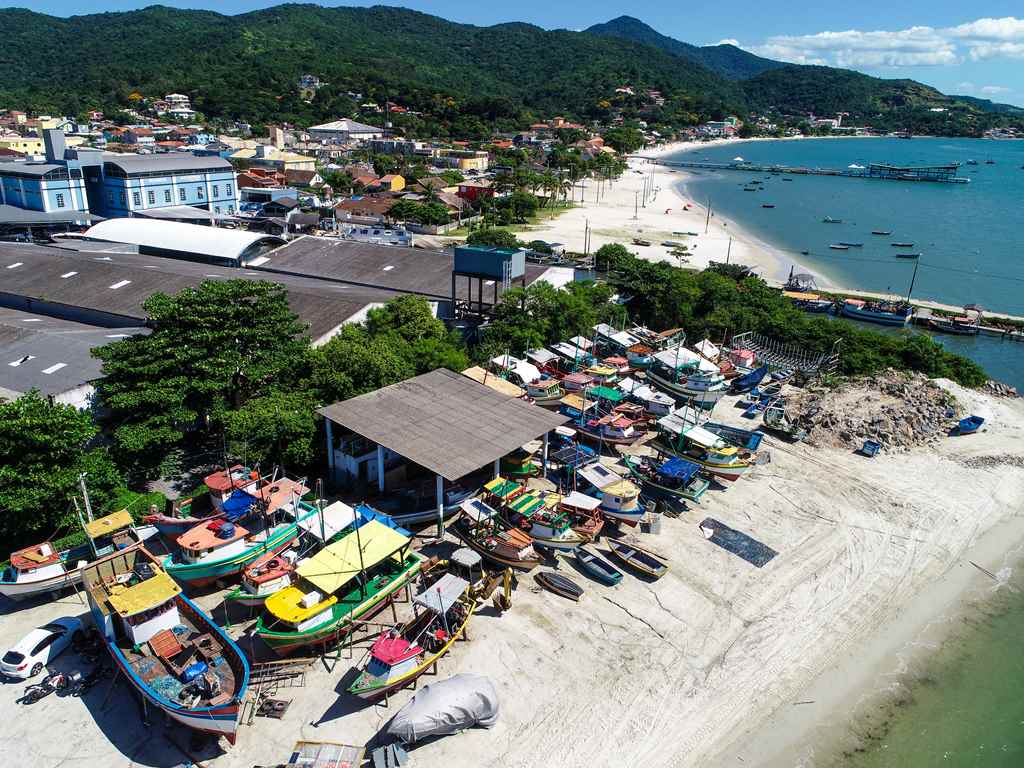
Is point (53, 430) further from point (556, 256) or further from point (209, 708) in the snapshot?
point (556, 256)

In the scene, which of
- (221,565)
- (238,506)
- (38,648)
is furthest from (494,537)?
(38,648)

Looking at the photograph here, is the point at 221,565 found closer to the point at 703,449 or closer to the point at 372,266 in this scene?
the point at 703,449

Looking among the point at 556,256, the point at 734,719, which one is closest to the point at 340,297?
the point at 734,719

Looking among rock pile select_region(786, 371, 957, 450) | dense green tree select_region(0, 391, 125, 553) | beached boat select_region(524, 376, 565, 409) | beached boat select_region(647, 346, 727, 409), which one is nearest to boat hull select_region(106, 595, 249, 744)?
dense green tree select_region(0, 391, 125, 553)

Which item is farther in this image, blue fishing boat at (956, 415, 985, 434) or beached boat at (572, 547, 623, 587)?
blue fishing boat at (956, 415, 985, 434)

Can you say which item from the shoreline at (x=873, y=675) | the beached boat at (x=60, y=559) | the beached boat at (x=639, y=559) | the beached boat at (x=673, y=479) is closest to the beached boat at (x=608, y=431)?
the beached boat at (x=673, y=479)

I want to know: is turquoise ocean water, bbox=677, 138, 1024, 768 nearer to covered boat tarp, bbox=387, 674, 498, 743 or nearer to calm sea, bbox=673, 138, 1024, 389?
calm sea, bbox=673, 138, 1024, 389
